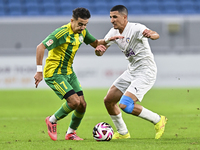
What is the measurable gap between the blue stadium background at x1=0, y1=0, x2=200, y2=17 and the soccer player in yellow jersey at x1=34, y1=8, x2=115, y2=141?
1287cm

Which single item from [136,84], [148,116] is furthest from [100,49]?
[148,116]

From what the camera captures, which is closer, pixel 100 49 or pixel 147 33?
pixel 147 33

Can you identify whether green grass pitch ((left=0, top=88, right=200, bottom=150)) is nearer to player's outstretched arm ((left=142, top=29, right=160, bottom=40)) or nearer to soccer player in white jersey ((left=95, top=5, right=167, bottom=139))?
soccer player in white jersey ((left=95, top=5, right=167, bottom=139))

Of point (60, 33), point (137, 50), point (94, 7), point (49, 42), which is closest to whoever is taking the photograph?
point (49, 42)

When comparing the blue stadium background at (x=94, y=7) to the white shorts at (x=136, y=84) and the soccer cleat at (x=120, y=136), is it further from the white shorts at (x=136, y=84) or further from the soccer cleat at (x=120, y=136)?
the soccer cleat at (x=120, y=136)

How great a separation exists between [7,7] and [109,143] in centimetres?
1478

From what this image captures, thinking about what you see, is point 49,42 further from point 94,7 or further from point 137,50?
point 94,7

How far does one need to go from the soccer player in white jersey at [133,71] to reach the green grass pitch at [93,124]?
0.36 m

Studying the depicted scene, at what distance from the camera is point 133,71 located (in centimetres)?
603

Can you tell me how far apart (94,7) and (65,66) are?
13.3 m

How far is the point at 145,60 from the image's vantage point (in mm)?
5934

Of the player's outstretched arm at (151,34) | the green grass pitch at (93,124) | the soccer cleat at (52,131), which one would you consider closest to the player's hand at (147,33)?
the player's outstretched arm at (151,34)

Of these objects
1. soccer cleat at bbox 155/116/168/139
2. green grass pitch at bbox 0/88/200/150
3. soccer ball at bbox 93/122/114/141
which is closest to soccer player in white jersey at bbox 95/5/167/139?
soccer cleat at bbox 155/116/168/139

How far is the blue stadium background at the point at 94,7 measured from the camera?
18672 mm
